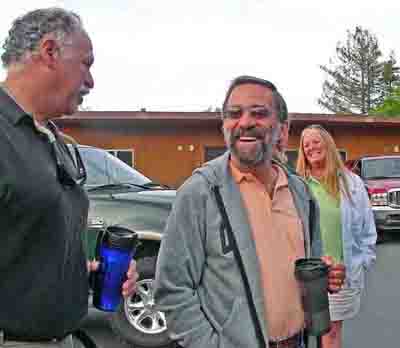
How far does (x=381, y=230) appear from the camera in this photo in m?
14.1

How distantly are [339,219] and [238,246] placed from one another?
6.63 feet

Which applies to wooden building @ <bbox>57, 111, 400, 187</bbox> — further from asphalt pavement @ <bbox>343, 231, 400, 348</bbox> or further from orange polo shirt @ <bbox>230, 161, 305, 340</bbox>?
orange polo shirt @ <bbox>230, 161, 305, 340</bbox>

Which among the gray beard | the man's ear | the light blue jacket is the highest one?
the man's ear

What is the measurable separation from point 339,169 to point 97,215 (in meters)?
2.54

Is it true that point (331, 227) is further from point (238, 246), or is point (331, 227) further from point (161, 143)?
point (161, 143)

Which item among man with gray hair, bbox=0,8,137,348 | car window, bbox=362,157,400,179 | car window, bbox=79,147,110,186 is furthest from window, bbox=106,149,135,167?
man with gray hair, bbox=0,8,137,348

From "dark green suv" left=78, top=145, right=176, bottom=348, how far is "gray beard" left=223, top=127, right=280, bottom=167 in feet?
9.70

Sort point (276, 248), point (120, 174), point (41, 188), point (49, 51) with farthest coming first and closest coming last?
point (120, 174)
point (276, 248)
point (49, 51)
point (41, 188)

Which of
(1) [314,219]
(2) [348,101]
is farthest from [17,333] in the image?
(2) [348,101]

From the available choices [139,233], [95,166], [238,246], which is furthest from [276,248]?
Answer: [95,166]

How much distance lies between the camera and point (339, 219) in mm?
4203

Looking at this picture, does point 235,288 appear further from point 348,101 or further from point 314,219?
point 348,101

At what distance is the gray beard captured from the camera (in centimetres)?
257

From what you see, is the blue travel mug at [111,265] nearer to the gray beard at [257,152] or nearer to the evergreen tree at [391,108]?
the gray beard at [257,152]
